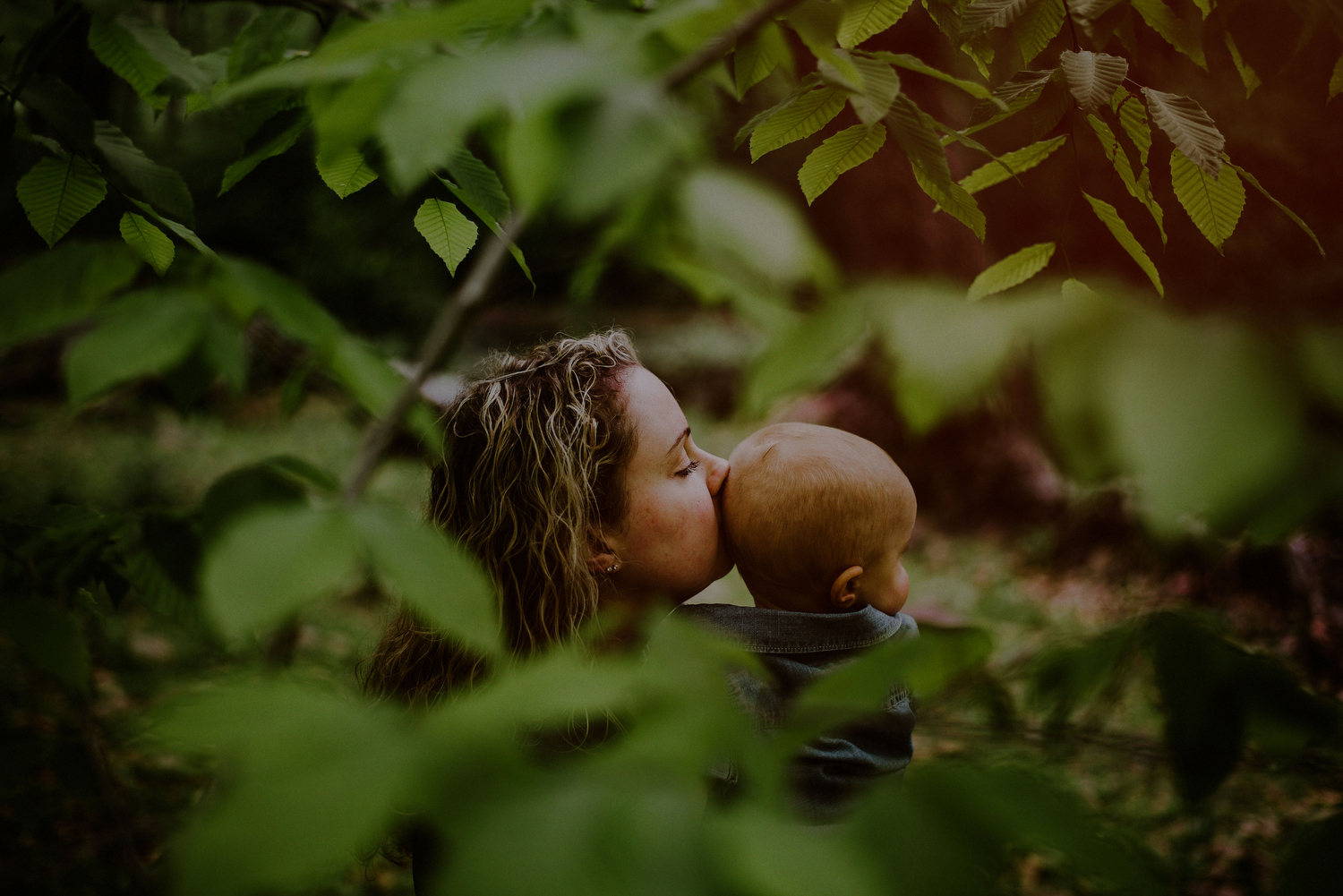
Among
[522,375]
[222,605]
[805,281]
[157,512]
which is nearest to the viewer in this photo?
[222,605]

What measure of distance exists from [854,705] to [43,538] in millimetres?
938

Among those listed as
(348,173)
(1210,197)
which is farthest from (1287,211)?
(348,173)

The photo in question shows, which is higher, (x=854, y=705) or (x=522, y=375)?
(x=854, y=705)

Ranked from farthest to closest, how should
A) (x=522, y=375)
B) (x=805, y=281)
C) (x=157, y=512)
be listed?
(x=522, y=375) → (x=157, y=512) → (x=805, y=281)

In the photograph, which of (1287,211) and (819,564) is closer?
(1287,211)

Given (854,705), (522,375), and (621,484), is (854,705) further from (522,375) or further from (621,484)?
(522,375)

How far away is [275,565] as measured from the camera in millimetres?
474

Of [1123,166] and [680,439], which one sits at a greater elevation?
[1123,166]

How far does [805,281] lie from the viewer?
1.80 feet

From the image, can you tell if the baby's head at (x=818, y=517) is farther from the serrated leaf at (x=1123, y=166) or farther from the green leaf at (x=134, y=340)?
the green leaf at (x=134, y=340)

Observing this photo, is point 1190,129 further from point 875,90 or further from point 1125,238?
point 875,90

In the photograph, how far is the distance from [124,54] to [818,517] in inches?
46.6

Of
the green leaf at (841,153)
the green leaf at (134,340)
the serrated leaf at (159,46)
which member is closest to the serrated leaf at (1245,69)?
the green leaf at (841,153)

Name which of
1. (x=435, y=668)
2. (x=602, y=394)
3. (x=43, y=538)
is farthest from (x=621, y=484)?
(x=43, y=538)
